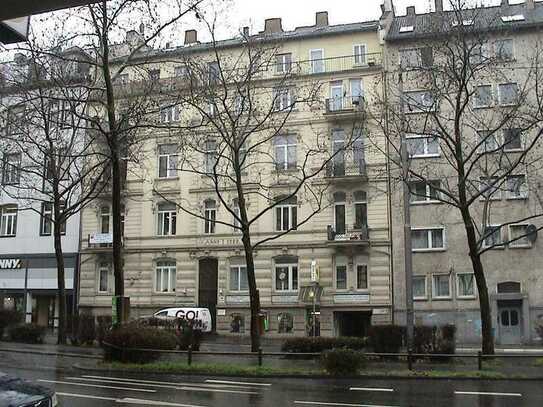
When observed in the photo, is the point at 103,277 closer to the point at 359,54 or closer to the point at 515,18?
the point at 359,54

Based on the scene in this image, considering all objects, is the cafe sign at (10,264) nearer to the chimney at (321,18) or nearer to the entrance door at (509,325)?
the chimney at (321,18)

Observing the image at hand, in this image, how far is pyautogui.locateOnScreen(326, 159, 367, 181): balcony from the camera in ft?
126

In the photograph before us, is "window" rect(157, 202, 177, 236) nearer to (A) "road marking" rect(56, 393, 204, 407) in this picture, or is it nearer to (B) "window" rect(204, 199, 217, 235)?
(B) "window" rect(204, 199, 217, 235)

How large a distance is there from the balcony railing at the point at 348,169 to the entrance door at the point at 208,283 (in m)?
9.72

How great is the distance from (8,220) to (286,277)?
23.0m

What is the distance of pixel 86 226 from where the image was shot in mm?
45219

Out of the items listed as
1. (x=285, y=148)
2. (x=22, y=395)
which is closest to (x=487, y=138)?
(x=22, y=395)

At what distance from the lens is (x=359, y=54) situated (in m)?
40.4

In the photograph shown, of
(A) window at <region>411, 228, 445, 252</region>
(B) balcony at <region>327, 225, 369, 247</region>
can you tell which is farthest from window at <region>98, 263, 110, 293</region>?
(A) window at <region>411, 228, 445, 252</region>

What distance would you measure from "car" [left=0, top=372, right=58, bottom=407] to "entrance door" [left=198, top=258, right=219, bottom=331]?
1336 inches

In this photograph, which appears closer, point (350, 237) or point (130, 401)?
point (130, 401)

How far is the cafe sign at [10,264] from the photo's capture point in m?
46.9

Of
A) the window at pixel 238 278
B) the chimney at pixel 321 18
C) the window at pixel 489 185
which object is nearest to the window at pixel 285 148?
the window at pixel 238 278

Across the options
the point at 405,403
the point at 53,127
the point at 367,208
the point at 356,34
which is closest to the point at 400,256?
the point at 367,208
